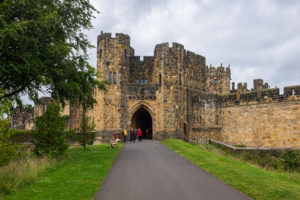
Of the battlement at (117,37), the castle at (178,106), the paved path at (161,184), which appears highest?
the battlement at (117,37)

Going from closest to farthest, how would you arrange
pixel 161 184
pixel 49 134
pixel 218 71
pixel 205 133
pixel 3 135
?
pixel 161 184, pixel 3 135, pixel 49 134, pixel 205 133, pixel 218 71

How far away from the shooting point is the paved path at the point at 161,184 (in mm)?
7578

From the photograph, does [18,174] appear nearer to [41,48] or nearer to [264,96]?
[41,48]

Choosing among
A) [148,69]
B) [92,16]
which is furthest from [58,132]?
[148,69]

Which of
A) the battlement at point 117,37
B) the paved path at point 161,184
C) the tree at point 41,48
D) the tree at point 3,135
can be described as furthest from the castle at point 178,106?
the tree at point 3,135

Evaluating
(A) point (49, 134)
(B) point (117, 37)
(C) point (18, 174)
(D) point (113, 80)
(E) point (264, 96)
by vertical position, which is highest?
(B) point (117, 37)

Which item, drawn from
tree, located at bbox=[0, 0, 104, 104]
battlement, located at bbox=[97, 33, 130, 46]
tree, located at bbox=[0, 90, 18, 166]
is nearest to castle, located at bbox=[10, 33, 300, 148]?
battlement, located at bbox=[97, 33, 130, 46]

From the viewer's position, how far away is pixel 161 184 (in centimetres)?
895

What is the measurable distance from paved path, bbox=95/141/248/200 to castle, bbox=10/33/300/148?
1479cm

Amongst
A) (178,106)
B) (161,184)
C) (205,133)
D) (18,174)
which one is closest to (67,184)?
(18,174)

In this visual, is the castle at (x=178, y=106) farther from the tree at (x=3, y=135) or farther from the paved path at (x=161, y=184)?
the tree at (x=3, y=135)

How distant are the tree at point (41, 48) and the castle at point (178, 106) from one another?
11691 millimetres

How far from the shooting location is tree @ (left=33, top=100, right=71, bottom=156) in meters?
14.1

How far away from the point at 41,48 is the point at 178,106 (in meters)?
18.4
